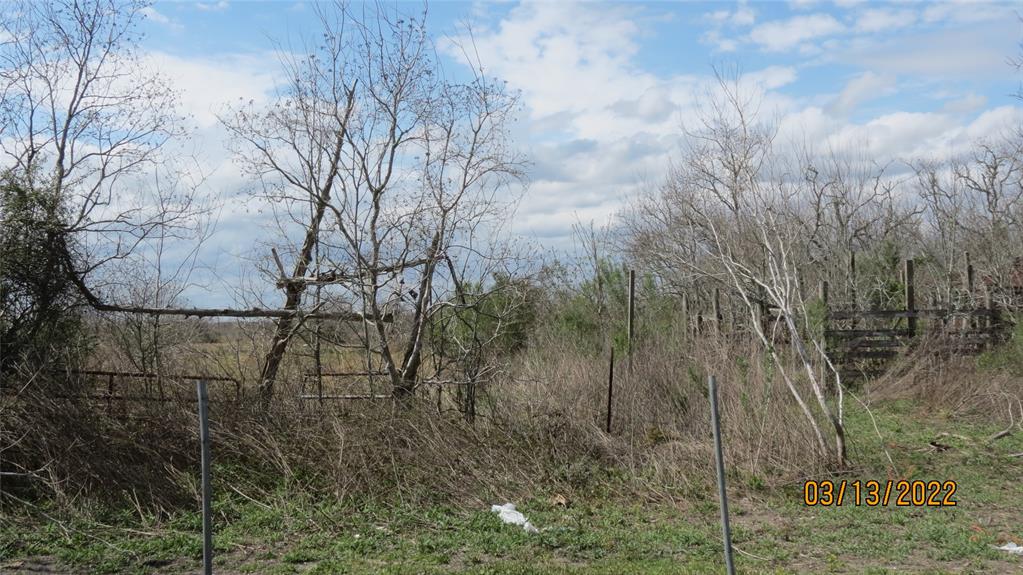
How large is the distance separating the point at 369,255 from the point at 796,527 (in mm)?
6181

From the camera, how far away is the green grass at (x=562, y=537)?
6871 millimetres

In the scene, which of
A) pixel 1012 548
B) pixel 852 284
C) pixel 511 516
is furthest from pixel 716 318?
pixel 852 284

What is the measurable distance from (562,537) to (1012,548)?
12.5 feet

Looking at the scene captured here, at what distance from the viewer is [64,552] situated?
7.25 metres

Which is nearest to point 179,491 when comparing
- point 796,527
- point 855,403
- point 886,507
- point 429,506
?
point 429,506

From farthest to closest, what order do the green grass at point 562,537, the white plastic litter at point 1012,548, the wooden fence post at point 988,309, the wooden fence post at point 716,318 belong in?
the wooden fence post at point 988,309, the wooden fence post at point 716,318, the white plastic litter at point 1012,548, the green grass at point 562,537

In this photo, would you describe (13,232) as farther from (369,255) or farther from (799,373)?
(799,373)

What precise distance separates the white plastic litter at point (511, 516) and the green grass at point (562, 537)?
115 mm

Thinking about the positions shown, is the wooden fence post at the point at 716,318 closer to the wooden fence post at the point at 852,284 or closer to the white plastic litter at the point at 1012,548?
the wooden fence post at the point at 852,284

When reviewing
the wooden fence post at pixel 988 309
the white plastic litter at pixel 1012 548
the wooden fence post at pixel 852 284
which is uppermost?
the wooden fence post at pixel 852 284

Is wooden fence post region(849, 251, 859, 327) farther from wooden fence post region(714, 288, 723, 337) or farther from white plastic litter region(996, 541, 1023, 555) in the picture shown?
white plastic litter region(996, 541, 1023, 555)

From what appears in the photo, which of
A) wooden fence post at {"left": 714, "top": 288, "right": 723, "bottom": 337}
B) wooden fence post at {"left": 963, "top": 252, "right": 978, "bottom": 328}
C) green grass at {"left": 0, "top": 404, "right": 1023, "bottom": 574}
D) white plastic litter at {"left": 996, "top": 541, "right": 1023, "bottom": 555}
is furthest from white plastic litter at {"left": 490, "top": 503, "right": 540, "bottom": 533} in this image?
wooden fence post at {"left": 963, "top": 252, "right": 978, "bottom": 328}

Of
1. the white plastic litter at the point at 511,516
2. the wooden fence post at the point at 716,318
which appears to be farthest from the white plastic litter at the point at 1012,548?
the wooden fence post at the point at 716,318

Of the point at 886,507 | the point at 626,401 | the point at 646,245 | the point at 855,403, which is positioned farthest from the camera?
the point at 646,245
